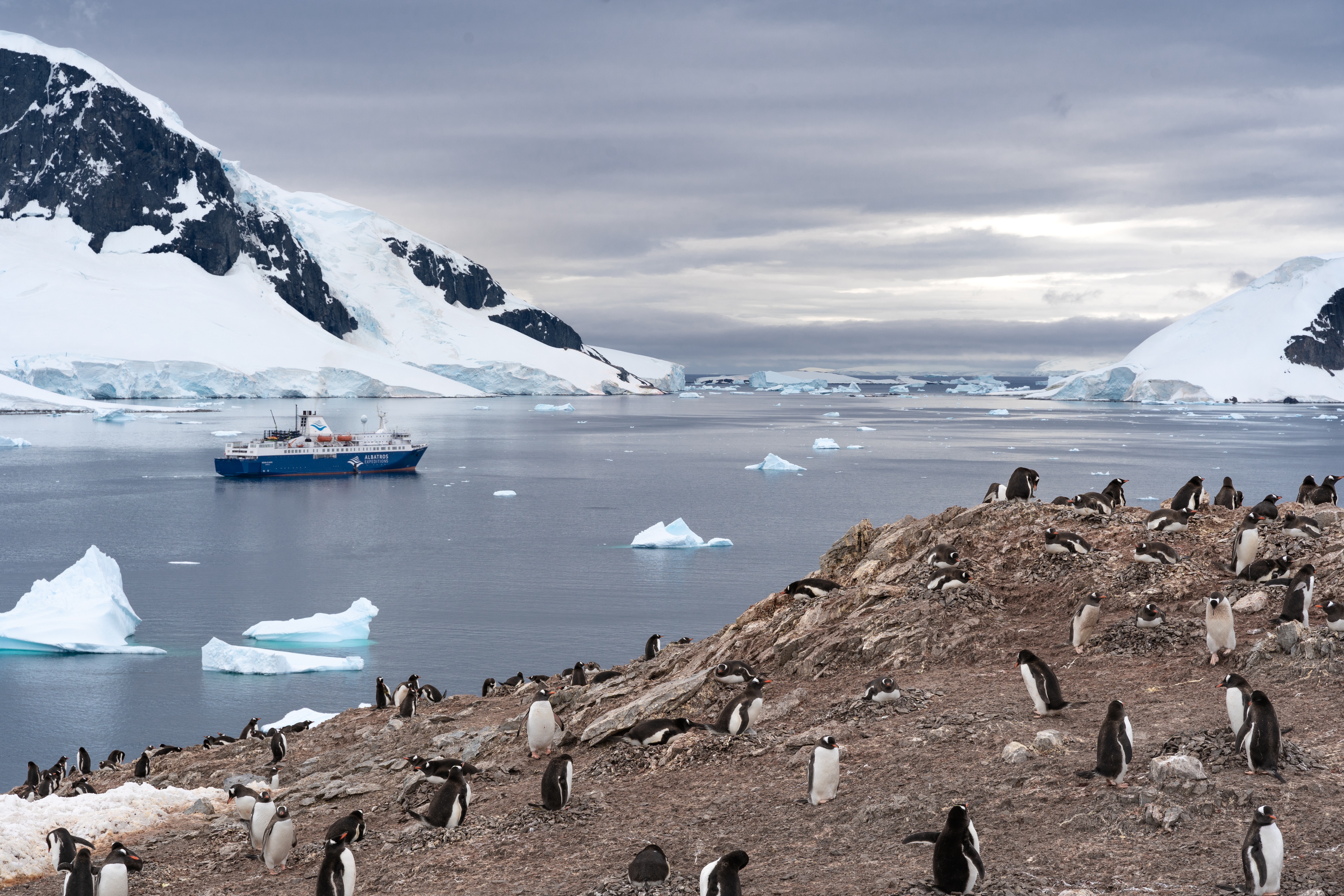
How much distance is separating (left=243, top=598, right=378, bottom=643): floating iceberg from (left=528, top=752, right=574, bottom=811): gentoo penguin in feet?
83.3

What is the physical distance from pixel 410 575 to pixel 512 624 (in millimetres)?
11100

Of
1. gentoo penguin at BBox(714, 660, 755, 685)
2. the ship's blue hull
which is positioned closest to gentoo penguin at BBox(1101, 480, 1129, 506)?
gentoo penguin at BBox(714, 660, 755, 685)

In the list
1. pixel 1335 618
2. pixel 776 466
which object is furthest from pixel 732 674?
pixel 776 466

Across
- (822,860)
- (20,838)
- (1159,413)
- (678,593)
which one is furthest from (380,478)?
(1159,413)

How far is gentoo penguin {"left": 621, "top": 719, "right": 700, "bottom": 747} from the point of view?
1110 cm

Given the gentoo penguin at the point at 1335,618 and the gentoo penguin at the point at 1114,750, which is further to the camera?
the gentoo penguin at the point at 1335,618

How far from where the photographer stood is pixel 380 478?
84062 mm

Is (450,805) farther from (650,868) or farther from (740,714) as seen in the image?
(740,714)

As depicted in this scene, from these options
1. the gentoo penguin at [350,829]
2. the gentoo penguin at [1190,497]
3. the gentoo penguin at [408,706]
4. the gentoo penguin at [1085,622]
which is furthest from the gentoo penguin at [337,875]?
the gentoo penguin at [1190,497]

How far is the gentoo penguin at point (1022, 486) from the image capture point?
16.5 metres

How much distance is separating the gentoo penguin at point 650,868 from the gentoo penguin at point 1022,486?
10.0 meters

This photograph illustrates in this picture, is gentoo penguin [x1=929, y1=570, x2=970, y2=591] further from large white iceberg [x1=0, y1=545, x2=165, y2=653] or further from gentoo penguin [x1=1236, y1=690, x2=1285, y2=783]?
large white iceberg [x1=0, y1=545, x2=165, y2=653]

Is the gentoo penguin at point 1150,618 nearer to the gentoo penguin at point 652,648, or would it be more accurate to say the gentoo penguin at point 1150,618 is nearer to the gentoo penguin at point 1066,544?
the gentoo penguin at point 1066,544

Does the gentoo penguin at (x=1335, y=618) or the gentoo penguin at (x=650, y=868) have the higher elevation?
the gentoo penguin at (x=1335, y=618)
